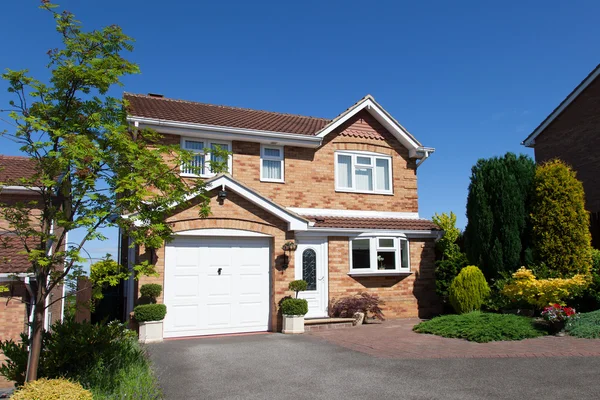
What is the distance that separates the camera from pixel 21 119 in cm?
604

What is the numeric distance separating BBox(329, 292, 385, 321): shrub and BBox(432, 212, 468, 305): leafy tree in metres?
2.27

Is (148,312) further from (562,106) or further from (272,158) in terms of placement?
(562,106)

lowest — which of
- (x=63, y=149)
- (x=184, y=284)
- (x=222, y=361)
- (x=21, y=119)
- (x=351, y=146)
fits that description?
(x=222, y=361)

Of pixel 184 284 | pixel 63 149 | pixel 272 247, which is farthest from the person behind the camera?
pixel 272 247

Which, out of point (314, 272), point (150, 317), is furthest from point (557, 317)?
point (150, 317)

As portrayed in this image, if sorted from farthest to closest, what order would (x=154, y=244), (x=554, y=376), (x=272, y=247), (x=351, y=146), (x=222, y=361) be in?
(x=351, y=146), (x=272, y=247), (x=222, y=361), (x=554, y=376), (x=154, y=244)

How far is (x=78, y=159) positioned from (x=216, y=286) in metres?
7.54

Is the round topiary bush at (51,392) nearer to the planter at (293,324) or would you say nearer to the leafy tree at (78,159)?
the leafy tree at (78,159)

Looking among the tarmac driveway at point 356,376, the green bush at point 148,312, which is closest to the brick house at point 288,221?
the green bush at point 148,312

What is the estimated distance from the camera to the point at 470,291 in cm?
1372

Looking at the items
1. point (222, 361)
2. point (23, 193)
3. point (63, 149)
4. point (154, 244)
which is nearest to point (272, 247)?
point (222, 361)

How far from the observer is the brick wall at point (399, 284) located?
15109mm

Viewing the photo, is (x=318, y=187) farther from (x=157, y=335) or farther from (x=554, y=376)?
(x=554, y=376)

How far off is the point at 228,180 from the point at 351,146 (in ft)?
18.0
